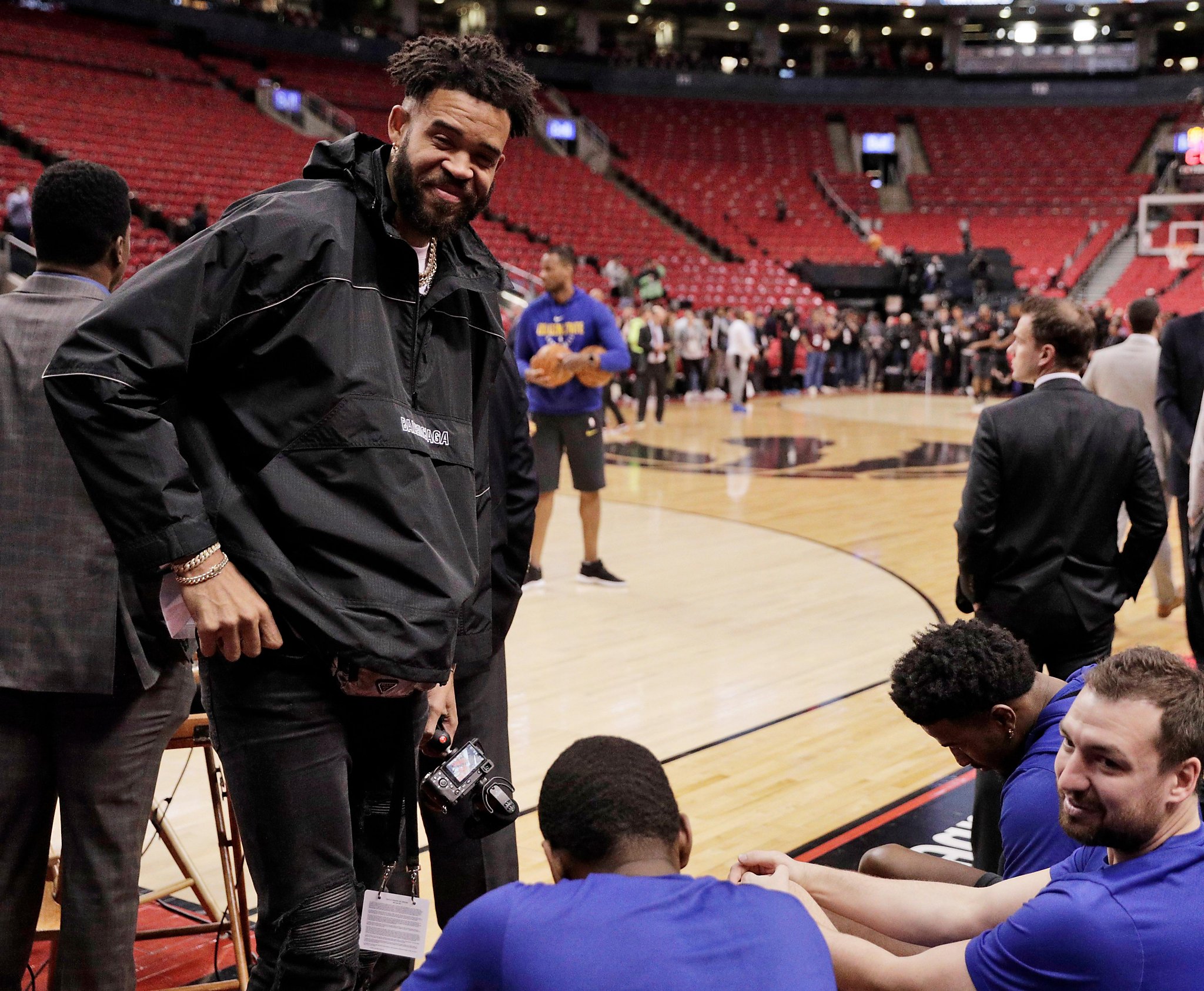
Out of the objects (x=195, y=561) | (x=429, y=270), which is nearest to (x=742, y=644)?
(x=429, y=270)

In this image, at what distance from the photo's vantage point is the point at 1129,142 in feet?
116

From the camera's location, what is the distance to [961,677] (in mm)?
2645

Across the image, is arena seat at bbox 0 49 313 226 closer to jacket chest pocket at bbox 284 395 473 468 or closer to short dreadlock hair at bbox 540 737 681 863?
jacket chest pocket at bbox 284 395 473 468

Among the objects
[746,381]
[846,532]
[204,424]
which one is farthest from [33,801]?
[746,381]

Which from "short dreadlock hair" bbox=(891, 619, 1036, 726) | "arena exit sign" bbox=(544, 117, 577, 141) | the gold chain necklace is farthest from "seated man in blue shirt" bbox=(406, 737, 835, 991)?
"arena exit sign" bbox=(544, 117, 577, 141)

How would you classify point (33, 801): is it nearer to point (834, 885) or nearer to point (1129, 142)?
point (834, 885)

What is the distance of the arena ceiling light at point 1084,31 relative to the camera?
128 feet

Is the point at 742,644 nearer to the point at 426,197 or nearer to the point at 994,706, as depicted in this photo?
the point at 994,706

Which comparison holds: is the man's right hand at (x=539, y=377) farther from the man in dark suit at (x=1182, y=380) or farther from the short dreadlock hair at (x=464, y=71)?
the short dreadlock hair at (x=464, y=71)

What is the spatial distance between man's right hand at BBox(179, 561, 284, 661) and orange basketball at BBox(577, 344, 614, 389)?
17.8 feet

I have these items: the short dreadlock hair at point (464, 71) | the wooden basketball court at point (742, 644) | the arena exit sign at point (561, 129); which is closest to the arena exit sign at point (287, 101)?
the arena exit sign at point (561, 129)

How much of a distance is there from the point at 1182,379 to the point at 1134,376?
1.22 meters

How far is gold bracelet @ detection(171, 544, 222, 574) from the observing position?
1.95 meters

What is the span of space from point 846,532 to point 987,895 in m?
7.64
